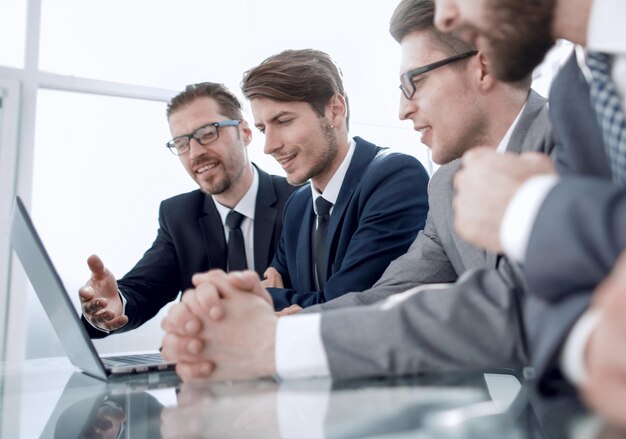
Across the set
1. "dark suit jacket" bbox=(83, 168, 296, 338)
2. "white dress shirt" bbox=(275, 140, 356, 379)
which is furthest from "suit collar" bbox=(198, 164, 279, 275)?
"white dress shirt" bbox=(275, 140, 356, 379)

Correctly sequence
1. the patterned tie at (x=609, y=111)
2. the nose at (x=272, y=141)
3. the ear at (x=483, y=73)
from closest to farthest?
the patterned tie at (x=609, y=111) → the ear at (x=483, y=73) → the nose at (x=272, y=141)

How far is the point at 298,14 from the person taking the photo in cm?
486

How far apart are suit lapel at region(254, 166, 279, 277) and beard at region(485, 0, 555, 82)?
5.79 ft

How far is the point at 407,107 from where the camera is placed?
75.2 inches

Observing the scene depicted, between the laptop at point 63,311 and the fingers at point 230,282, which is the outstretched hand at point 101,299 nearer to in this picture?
the laptop at point 63,311

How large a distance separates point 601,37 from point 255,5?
439 centimetres

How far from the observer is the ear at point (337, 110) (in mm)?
2688

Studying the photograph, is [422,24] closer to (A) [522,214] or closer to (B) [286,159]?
(B) [286,159]

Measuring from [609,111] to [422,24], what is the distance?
3.94 ft

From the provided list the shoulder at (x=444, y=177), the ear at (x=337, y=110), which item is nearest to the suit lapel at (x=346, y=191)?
the ear at (x=337, y=110)

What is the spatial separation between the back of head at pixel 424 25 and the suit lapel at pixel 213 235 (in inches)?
53.9

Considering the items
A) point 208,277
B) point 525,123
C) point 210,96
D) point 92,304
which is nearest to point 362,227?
point 525,123

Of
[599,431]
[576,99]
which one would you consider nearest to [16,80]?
[576,99]

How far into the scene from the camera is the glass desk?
1.58 ft
